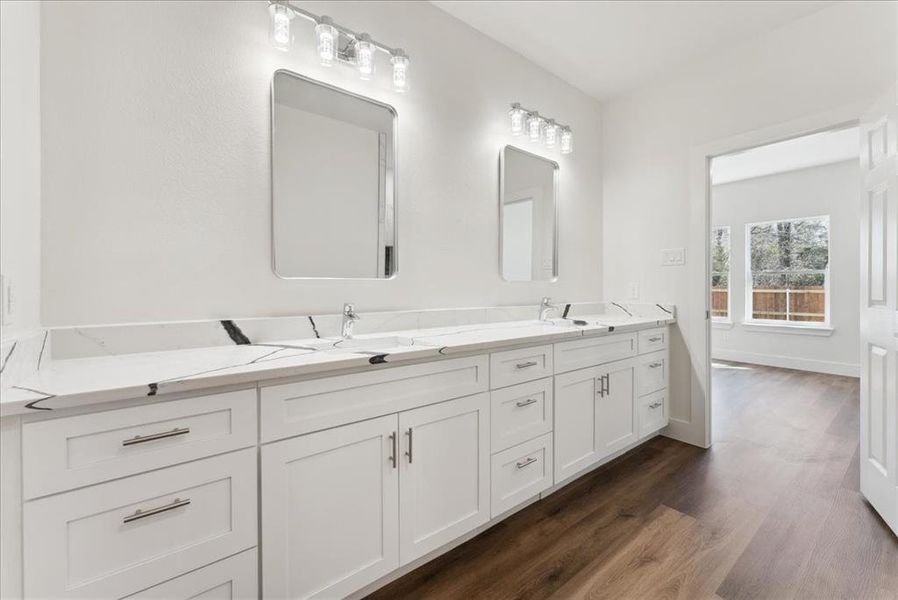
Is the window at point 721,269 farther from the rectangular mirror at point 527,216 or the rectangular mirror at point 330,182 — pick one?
the rectangular mirror at point 330,182

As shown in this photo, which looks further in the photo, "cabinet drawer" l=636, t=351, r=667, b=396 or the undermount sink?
"cabinet drawer" l=636, t=351, r=667, b=396

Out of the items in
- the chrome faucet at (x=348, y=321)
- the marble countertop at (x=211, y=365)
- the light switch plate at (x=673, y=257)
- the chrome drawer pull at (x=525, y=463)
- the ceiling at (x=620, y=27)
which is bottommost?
the chrome drawer pull at (x=525, y=463)

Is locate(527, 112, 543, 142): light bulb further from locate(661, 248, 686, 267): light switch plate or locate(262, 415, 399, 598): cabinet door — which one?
locate(262, 415, 399, 598): cabinet door

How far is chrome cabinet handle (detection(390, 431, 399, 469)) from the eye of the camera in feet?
4.52

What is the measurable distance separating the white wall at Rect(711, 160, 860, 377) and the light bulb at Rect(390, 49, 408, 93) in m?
4.14

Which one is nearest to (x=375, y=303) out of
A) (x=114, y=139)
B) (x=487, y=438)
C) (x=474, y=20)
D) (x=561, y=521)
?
(x=487, y=438)

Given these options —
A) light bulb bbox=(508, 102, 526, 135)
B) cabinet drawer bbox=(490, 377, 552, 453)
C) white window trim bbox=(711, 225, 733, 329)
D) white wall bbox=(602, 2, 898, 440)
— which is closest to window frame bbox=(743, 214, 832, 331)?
white window trim bbox=(711, 225, 733, 329)

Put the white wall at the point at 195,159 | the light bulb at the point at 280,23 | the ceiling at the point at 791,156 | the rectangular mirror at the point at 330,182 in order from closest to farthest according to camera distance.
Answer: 1. the white wall at the point at 195,159
2. the light bulb at the point at 280,23
3. the rectangular mirror at the point at 330,182
4. the ceiling at the point at 791,156

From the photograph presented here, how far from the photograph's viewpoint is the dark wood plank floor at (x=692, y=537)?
1.47 meters

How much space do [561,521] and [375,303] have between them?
1.31 m

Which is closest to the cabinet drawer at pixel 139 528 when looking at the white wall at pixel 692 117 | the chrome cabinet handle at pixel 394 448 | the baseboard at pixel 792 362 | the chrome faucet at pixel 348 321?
the chrome cabinet handle at pixel 394 448

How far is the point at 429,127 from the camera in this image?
2.17 metres

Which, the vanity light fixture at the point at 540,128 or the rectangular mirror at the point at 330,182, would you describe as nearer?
the rectangular mirror at the point at 330,182

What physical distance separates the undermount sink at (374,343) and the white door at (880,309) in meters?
2.04
